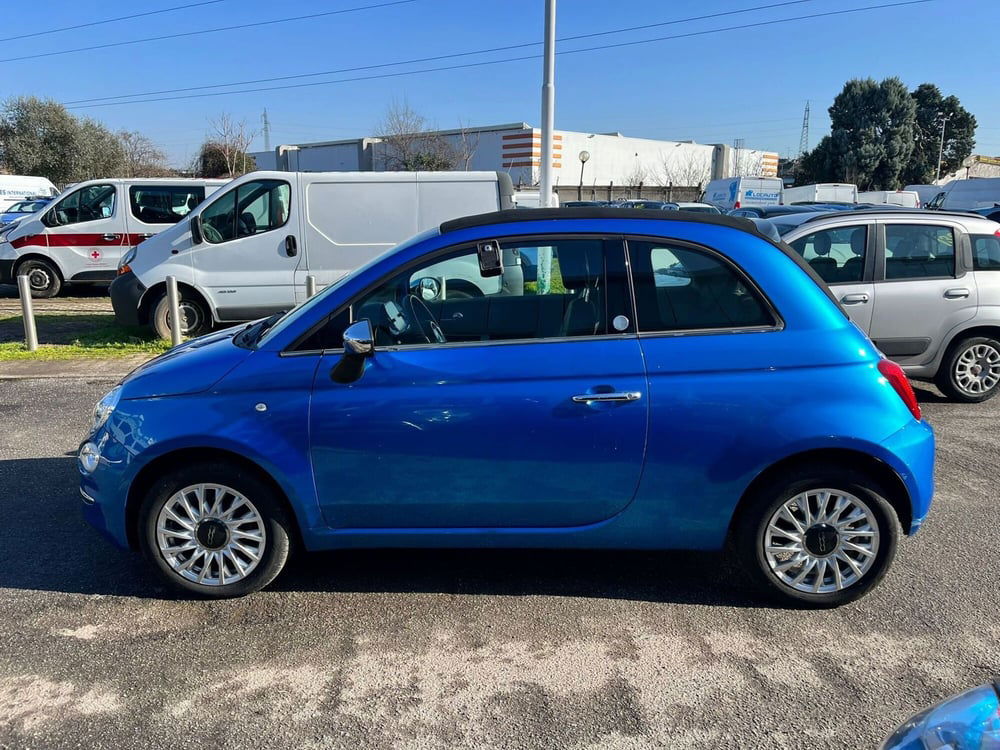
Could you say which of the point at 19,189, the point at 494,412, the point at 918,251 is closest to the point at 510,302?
the point at 494,412

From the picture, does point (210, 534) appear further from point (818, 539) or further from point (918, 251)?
point (918, 251)

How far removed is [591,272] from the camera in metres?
3.45

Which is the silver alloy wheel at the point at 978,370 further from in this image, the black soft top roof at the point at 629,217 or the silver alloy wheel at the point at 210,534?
the silver alloy wheel at the point at 210,534

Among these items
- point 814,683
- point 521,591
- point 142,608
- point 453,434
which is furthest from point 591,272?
point 142,608

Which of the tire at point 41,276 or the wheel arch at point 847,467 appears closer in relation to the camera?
the wheel arch at point 847,467

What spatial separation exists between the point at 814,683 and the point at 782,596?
1.79 feet

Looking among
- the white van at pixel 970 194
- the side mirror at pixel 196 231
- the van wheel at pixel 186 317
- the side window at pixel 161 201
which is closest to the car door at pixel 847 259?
the side mirror at pixel 196 231

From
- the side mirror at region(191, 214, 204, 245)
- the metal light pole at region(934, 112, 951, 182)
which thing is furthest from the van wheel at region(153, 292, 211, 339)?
the metal light pole at region(934, 112, 951, 182)

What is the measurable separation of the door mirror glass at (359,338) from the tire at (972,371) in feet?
19.6

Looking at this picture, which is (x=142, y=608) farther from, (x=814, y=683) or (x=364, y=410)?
(x=814, y=683)

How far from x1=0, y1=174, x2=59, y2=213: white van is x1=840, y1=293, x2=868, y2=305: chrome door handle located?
106 ft

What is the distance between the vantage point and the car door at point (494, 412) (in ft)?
10.7

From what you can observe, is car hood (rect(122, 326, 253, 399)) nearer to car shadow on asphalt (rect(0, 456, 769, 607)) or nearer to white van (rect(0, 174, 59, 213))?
car shadow on asphalt (rect(0, 456, 769, 607))

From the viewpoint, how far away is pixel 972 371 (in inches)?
277
